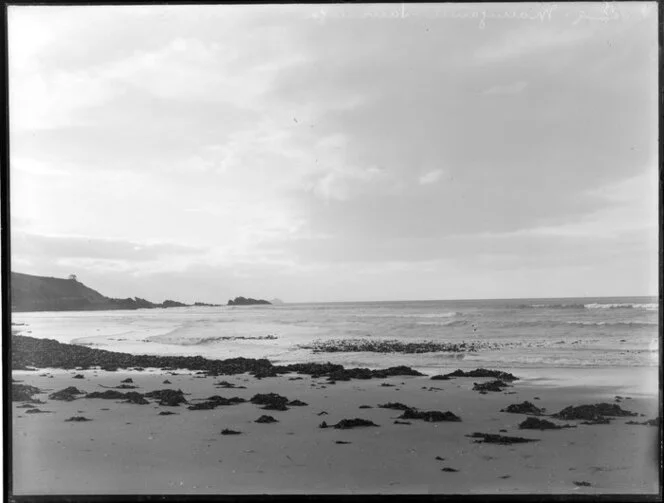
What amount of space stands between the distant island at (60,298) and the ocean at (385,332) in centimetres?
5

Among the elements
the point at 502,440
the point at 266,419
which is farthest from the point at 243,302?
the point at 502,440

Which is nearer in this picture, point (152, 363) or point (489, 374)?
point (489, 374)

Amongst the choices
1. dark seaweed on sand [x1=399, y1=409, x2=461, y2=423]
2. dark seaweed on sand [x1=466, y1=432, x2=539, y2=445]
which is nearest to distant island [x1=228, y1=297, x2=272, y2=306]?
dark seaweed on sand [x1=399, y1=409, x2=461, y2=423]

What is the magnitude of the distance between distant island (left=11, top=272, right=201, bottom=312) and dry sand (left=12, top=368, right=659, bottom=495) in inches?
16.8

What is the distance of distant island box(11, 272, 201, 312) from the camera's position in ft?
10.9

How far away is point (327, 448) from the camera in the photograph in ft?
10.9

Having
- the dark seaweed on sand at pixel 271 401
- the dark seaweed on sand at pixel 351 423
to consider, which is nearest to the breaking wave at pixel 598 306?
the dark seaweed on sand at pixel 351 423

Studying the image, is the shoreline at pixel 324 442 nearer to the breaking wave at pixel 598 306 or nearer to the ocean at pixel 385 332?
the ocean at pixel 385 332

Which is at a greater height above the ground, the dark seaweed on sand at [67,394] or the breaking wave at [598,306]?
the breaking wave at [598,306]

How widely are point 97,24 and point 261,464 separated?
9.40 feet

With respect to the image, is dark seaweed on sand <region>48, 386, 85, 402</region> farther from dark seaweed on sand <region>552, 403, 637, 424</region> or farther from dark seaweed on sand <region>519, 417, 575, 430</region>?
dark seaweed on sand <region>552, 403, 637, 424</region>

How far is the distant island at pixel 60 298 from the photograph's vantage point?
10.9 ft

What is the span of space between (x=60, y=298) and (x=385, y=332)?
2.08 meters

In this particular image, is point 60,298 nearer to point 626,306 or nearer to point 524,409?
point 524,409
